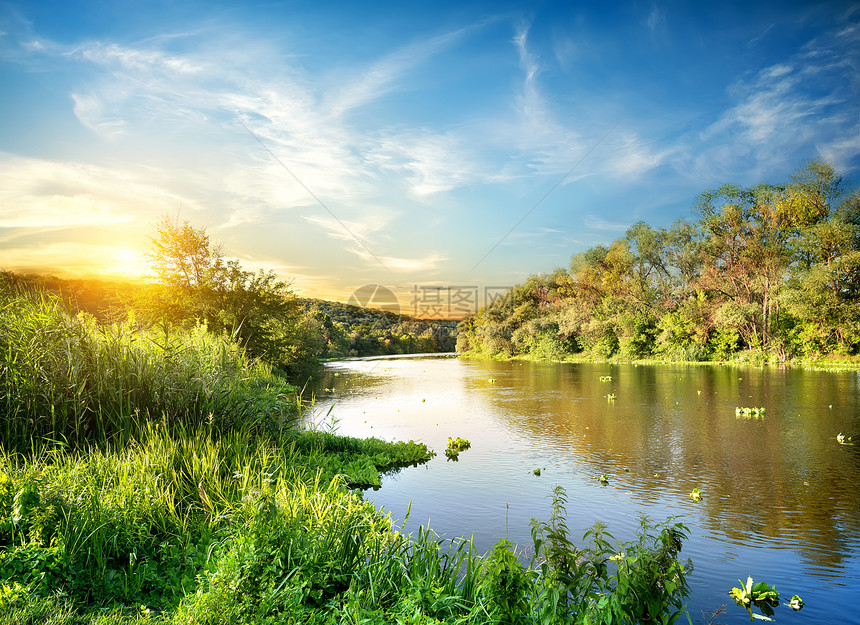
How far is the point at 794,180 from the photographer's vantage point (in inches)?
1389

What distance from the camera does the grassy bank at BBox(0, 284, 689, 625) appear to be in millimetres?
3439

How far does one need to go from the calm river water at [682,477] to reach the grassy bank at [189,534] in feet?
3.42

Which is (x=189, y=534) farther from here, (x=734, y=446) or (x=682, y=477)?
(x=734, y=446)

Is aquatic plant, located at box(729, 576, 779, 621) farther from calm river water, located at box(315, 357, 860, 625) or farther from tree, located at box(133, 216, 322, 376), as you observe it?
tree, located at box(133, 216, 322, 376)

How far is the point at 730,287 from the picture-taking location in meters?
38.5

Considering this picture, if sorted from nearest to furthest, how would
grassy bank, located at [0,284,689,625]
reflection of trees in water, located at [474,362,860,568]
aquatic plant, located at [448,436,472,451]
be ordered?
1. grassy bank, located at [0,284,689,625]
2. reflection of trees in water, located at [474,362,860,568]
3. aquatic plant, located at [448,436,472,451]

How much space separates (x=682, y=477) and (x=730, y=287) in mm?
35639

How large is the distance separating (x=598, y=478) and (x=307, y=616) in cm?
680

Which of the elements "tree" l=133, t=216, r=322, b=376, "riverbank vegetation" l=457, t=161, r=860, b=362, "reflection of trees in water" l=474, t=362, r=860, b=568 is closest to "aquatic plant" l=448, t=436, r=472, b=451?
"reflection of trees in water" l=474, t=362, r=860, b=568

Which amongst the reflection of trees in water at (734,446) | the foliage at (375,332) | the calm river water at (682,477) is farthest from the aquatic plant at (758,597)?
the foliage at (375,332)

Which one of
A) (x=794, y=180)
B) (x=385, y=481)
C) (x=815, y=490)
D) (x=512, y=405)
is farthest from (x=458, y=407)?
(x=794, y=180)

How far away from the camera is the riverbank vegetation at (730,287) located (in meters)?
31.5

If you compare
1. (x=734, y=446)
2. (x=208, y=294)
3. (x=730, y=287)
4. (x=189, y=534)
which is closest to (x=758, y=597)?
(x=189, y=534)

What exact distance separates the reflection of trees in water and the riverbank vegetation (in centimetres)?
1235
